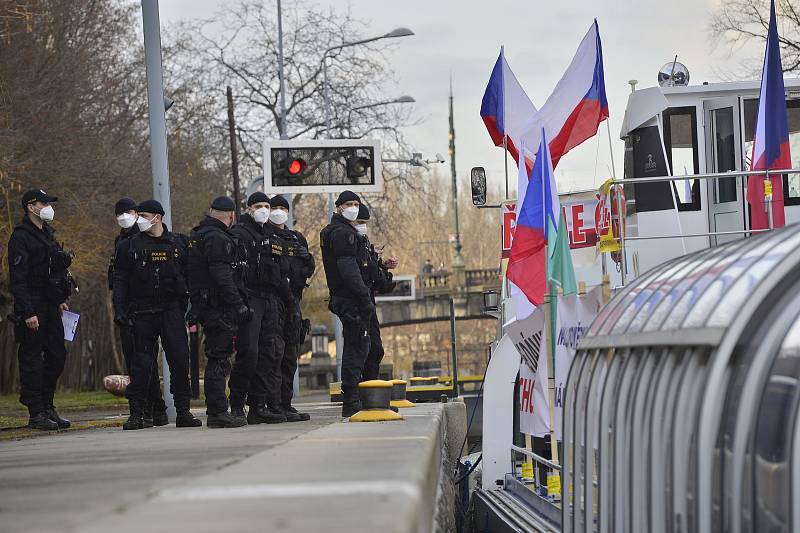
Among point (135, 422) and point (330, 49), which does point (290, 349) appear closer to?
point (135, 422)

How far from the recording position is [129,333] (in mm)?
13094

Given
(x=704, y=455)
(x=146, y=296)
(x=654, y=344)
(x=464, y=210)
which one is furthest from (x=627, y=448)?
(x=464, y=210)

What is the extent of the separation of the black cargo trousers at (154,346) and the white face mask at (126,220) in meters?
0.76

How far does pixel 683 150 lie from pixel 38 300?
9904 millimetres

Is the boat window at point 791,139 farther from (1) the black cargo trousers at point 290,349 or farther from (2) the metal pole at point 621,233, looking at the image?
(1) the black cargo trousers at point 290,349

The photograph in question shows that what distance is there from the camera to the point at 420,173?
4647 centimetres

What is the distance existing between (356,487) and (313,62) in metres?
41.9

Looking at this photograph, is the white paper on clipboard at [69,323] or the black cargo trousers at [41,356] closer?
the black cargo trousers at [41,356]

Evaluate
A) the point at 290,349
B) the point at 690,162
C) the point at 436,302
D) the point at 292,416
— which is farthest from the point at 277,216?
the point at 436,302

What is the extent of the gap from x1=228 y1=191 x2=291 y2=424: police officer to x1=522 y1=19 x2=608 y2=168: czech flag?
5891mm

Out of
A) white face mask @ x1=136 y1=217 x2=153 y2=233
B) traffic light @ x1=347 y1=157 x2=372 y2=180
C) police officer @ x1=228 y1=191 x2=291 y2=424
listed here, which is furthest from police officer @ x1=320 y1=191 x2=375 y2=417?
traffic light @ x1=347 y1=157 x2=372 y2=180

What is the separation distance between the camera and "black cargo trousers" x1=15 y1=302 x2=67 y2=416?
13281 millimetres

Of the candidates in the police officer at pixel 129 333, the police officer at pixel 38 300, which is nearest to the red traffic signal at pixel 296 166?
the police officer at pixel 129 333

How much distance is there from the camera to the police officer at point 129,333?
A: 13.1 m
